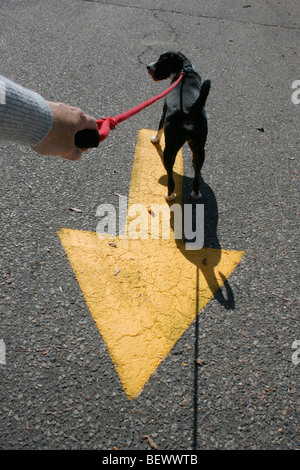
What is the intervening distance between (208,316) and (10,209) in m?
1.86

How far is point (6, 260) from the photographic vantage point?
2.50 m

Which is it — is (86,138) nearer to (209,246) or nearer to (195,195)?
(209,246)

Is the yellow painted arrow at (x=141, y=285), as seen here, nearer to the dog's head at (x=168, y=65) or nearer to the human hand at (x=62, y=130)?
the human hand at (x=62, y=130)

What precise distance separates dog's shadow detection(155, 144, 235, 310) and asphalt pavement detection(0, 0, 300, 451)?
0.05 ft

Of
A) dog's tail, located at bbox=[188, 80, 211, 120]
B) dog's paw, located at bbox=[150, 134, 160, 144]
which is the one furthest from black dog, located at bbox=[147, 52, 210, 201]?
dog's paw, located at bbox=[150, 134, 160, 144]

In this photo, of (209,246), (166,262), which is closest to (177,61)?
(209,246)

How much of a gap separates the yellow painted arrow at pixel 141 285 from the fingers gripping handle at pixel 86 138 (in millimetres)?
1184

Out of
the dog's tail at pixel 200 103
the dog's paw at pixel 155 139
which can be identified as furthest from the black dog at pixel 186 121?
the dog's paw at pixel 155 139

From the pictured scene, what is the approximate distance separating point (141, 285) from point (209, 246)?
0.73m

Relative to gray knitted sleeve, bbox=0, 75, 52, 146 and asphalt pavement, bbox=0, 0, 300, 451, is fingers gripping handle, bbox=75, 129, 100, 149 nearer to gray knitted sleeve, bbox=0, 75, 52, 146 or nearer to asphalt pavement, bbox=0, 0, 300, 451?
gray knitted sleeve, bbox=0, 75, 52, 146

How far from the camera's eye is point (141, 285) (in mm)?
2500

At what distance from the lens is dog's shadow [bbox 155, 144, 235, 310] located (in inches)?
99.4

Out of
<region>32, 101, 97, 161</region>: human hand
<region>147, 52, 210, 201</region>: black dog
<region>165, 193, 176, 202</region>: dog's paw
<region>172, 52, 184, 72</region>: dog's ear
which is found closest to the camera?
<region>32, 101, 97, 161</region>: human hand

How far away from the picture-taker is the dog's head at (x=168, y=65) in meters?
3.30
